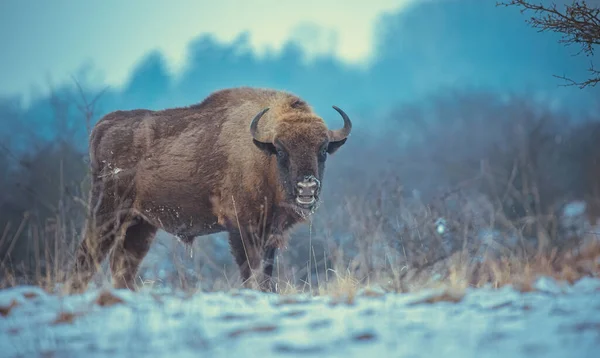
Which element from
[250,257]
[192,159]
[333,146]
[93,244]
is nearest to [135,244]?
[93,244]

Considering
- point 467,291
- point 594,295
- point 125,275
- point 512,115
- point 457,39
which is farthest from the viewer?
point 457,39

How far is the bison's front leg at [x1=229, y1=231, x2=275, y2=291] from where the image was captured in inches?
307

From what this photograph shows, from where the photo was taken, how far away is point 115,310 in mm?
4980

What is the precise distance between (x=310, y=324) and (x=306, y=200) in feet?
12.3

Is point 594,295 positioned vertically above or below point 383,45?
below

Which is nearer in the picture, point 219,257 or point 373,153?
point 219,257

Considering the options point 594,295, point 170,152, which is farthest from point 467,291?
point 170,152

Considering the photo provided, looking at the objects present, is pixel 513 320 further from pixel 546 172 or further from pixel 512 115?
pixel 512 115

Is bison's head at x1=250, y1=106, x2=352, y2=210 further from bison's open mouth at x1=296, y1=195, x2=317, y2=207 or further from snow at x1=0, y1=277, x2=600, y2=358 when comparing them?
snow at x1=0, y1=277, x2=600, y2=358

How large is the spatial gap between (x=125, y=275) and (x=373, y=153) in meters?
39.0

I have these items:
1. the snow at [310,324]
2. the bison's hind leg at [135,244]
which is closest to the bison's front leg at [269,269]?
the bison's hind leg at [135,244]

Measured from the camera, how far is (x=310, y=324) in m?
4.49

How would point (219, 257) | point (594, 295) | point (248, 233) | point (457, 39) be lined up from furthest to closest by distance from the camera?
point (457, 39), point (219, 257), point (248, 233), point (594, 295)

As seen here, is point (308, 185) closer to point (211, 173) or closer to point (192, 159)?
point (211, 173)
